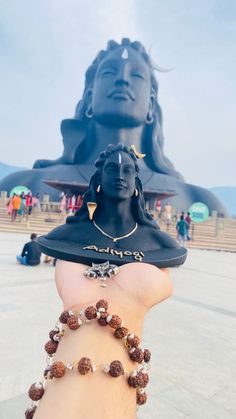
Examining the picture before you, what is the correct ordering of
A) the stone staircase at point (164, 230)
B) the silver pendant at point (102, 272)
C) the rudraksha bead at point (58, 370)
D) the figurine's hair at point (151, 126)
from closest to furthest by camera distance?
the rudraksha bead at point (58, 370) < the silver pendant at point (102, 272) < the stone staircase at point (164, 230) < the figurine's hair at point (151, 126)

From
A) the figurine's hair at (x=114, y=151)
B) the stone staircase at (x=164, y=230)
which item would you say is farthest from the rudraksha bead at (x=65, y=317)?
the stone staircase at (x=164, y=230)

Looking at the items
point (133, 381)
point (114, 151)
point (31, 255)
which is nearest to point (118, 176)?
point (114, 151)

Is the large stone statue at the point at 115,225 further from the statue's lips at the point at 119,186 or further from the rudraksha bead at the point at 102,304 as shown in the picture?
the rudraksha bead at the point at 102,304

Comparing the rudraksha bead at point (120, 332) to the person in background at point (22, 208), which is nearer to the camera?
the rudraksha bead at point (120, 332)

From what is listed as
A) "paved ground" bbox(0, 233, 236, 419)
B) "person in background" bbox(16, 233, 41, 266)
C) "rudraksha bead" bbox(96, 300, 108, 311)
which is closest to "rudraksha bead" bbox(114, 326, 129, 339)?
"rudraksha bead" bbox(96, 300, 108, 311)

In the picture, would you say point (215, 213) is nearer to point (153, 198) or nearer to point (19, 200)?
point (153, 198)

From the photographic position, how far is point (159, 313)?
4918mm

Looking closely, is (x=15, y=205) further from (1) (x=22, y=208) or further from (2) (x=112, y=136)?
(2) (x=112, y=136)

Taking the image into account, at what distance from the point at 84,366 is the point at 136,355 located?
0.29 metres

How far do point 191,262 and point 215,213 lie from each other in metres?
21.5

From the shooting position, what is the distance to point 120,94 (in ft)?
85.0

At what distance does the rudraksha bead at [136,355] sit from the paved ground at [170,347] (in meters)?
1.06

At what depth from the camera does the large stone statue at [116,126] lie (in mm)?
26491

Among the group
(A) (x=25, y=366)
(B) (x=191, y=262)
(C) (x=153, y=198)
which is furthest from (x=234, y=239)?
(A) (x=25, y=366)
